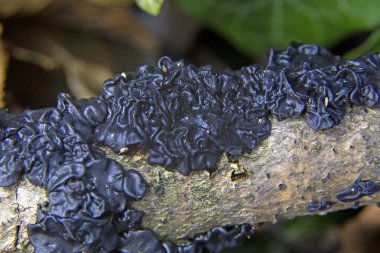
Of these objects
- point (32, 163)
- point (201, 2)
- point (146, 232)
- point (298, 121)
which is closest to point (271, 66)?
point (298, 121)

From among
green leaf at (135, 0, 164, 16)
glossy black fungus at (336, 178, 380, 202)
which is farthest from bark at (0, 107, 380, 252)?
green leaf at (135, 0, 164, 16)

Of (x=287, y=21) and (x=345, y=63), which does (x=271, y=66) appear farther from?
(x=287, y=21)

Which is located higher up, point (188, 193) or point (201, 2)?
point (201, 2)

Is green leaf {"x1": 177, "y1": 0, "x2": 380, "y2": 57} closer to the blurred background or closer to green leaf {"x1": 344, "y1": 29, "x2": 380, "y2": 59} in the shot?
the blurred background

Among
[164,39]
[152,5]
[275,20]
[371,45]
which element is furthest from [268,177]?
[164,39]

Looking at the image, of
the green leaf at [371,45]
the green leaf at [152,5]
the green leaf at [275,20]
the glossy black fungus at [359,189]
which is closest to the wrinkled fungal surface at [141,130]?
the glossy black fungus at [359,189]

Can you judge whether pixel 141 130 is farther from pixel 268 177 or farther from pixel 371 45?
pixel 371 45
